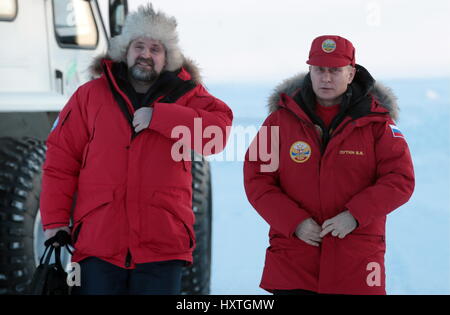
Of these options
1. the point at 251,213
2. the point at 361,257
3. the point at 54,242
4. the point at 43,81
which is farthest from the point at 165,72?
the point at 251,213

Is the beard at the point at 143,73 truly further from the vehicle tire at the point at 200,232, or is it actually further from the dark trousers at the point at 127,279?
the vehicle tire at the point at 200,232

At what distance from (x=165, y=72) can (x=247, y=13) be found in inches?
308

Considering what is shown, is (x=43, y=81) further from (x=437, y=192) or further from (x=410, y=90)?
(x=410, y=90)

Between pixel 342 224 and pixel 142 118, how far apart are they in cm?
80

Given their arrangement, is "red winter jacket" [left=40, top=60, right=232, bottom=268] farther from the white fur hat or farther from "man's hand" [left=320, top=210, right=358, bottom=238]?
"man's hand" [left=320, top=210, right=358, bottom=238]

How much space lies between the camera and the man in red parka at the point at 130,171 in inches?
94.7

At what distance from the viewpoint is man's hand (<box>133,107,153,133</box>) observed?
2.41 m

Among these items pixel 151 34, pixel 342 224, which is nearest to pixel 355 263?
pixel 342 224

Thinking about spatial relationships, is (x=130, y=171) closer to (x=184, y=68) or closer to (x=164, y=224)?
(x=164, y=224)

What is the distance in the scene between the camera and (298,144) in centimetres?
234

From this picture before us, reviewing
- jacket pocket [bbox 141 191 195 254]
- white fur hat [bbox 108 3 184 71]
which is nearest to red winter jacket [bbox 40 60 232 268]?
jacket pocket [bbox 141 191 195 254]

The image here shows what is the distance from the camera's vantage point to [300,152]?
2.34 meters

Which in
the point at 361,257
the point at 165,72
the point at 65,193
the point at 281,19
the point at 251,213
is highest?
the point at 281,19

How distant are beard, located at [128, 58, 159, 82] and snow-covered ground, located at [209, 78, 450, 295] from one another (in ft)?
1.57
